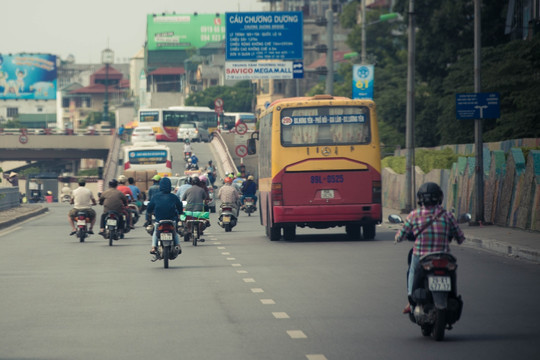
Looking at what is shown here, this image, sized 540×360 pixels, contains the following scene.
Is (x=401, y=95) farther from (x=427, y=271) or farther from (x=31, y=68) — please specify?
(x=31, y=68)

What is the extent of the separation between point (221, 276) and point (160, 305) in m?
4.07

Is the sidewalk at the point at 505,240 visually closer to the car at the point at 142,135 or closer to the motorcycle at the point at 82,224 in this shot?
the motorcycle at the point at 82,224

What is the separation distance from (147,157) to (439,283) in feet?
192

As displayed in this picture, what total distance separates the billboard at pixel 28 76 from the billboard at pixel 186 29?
32.1 m

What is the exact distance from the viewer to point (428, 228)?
10.5 metres

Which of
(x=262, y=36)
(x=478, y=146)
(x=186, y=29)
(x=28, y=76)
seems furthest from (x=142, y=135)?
(x=186, y=29)

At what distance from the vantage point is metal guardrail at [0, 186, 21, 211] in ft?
154

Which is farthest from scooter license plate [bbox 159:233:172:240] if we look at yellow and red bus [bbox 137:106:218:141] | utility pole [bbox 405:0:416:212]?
yellow and red bus [bbox 137:106:218:141]

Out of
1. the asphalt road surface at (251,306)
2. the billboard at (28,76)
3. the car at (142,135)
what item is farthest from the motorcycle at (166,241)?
the billboard at (28,76)

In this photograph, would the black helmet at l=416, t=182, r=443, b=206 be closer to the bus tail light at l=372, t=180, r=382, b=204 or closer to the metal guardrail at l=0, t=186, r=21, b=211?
the bus tail light at l=372, t=180, r=382, b=204

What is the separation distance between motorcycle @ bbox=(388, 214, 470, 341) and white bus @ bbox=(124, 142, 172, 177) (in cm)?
5731

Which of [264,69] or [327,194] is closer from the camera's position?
[327,194]

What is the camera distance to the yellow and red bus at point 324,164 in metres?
25.2

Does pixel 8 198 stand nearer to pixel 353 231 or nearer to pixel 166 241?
pixel 353 231
